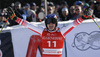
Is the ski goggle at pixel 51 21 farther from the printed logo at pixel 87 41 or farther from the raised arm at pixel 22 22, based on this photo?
the printed logo at pixel 87 41

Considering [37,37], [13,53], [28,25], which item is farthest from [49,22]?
[13,53]

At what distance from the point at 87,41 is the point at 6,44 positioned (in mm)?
2320

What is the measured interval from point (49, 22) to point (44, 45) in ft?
1.98

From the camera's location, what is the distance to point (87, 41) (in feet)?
18.4

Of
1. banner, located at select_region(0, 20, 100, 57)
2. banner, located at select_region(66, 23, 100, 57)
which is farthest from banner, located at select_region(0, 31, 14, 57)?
banner, located at select_region(66, 23, 100, 57)

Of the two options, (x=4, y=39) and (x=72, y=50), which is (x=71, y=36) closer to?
(x=72, y=50)

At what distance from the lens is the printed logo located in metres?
5.58

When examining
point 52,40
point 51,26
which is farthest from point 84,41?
point 51,26

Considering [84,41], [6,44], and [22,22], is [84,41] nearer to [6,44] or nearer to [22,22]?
[22,22]

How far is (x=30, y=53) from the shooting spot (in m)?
5.67

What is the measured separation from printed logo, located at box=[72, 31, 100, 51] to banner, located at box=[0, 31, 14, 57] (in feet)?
5.91

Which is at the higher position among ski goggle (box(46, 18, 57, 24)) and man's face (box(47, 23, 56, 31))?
ski goggle (box(46, 18, 57, 24))

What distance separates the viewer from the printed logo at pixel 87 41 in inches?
220

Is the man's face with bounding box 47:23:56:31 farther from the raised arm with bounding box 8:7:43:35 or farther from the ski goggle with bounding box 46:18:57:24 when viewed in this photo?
the raised arm with bounding box 8:7:43:35
